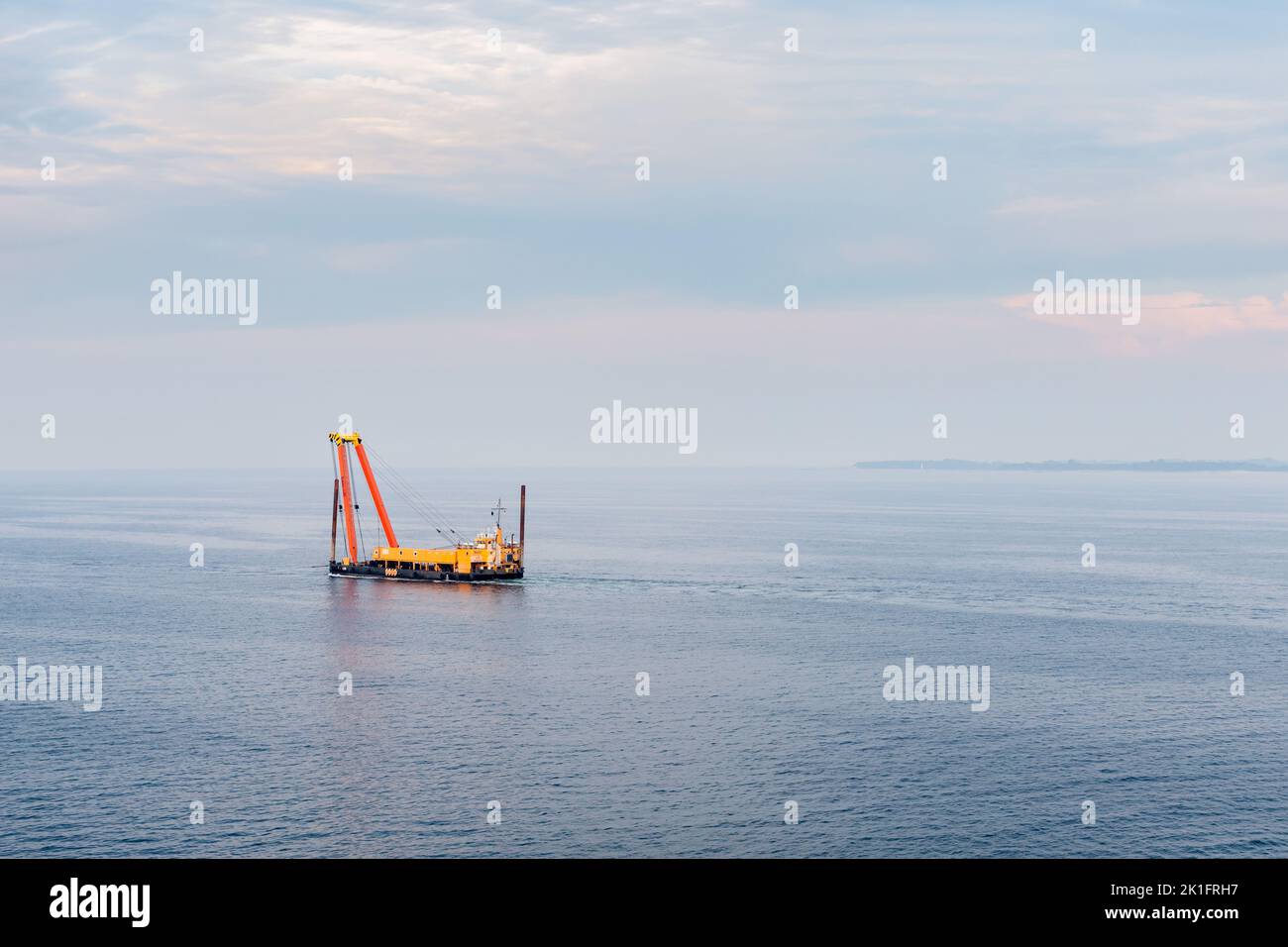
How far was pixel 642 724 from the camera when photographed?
75500mm

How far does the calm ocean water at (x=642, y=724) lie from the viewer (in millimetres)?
54969

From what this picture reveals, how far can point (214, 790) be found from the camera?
198ft

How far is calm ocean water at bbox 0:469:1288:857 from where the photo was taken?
5497 centimetres

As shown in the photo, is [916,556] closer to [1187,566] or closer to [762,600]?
[1187,566]

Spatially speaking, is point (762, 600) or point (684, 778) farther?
point (762, 600)

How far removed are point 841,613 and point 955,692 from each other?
122 feet

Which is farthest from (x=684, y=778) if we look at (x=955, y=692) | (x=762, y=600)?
(x=762, y=600)
